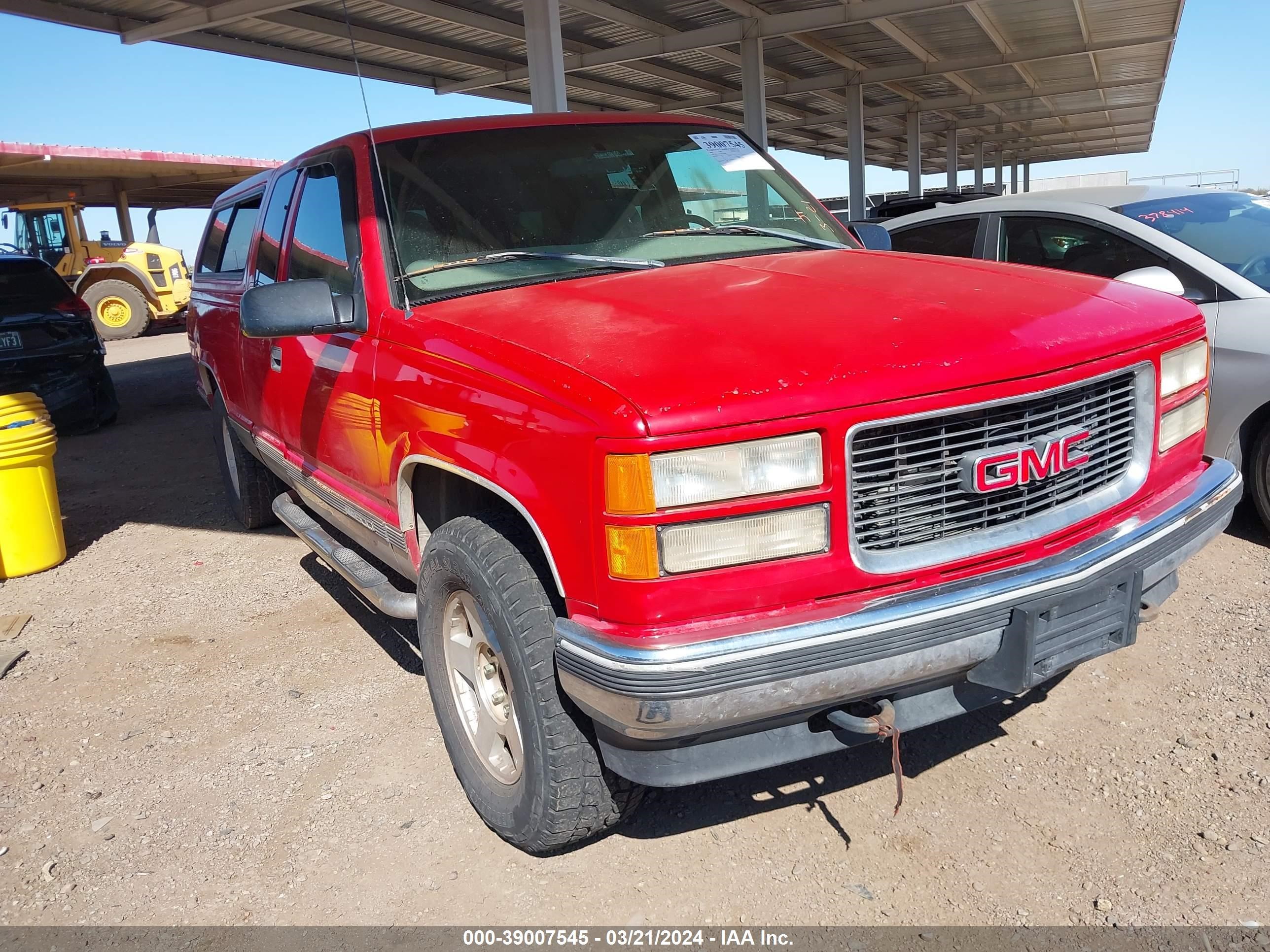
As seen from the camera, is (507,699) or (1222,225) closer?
(507,699)

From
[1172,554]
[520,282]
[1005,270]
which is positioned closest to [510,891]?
[520,282]

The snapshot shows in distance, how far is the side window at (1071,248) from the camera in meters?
4.99

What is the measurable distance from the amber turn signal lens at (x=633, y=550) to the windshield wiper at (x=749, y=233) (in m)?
1.53

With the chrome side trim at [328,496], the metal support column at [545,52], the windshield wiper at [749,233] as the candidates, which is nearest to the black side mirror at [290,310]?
the chrome side trim at [328,496]

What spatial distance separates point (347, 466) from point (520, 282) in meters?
1.00

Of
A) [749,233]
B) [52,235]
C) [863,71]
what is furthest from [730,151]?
[52,235]

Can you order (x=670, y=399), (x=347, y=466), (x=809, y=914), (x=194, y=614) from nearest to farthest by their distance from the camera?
(x=670, y=399)
(x=809, y=914)
(x=347, y=466)
(x=194, y=614)

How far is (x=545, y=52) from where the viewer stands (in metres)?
12.1

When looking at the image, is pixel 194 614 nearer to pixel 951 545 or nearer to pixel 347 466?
pixel 347 466

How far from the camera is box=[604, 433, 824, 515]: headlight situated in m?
1.95

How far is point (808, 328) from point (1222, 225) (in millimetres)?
4008

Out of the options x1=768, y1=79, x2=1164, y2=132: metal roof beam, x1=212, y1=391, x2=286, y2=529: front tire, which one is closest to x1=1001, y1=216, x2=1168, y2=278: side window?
x1=212, y1=391, x2=286, y2=529: front tire

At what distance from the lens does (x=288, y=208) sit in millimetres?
4047

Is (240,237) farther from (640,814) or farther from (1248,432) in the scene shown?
(1248,432)
